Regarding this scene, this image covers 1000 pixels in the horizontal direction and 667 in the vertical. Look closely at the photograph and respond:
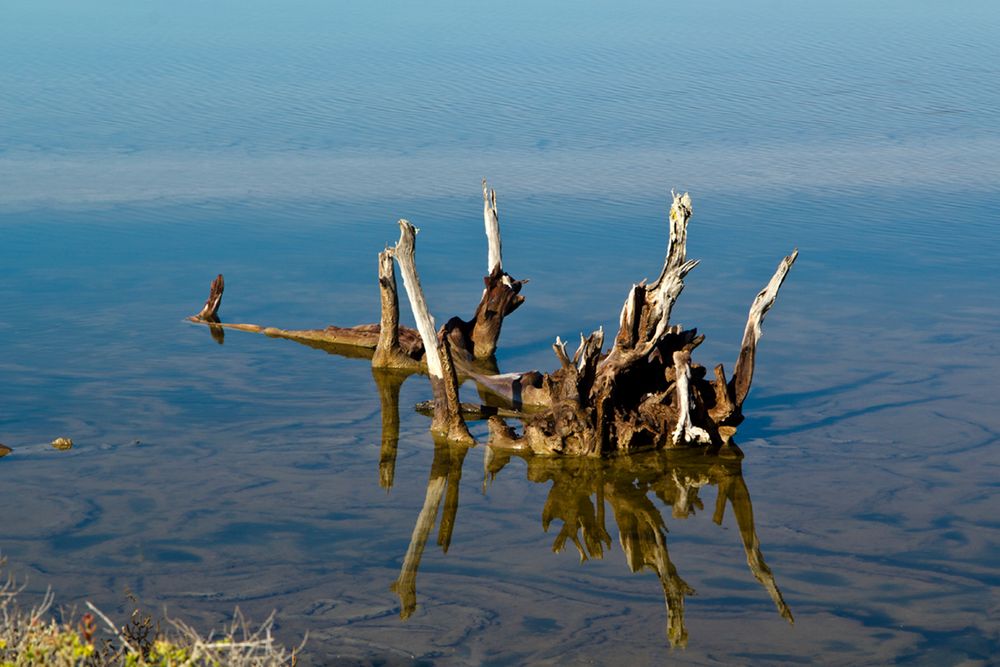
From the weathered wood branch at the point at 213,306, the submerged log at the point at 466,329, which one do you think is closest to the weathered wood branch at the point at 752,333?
the submerged log at the point at 466,329

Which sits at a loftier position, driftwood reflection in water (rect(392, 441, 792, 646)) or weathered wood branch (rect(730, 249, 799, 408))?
weathered wood branch (rect(730, 249, 799, 408))

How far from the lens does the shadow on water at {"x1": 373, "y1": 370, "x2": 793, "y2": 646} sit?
12.1 m

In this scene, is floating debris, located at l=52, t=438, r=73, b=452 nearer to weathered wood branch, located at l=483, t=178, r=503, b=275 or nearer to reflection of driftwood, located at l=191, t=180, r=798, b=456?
reflection of driftwood, located at l=191, t=180, r=798, b=456

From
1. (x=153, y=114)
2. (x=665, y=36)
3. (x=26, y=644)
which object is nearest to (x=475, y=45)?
(x=665, y=36)

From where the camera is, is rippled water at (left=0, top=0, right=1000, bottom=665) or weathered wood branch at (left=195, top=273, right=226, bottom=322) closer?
rippled water at (left=0, top=0, right=1000, bottom=665)

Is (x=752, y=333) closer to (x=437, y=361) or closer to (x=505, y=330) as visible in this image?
(x=437, y=361)

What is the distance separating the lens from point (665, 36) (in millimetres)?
50281

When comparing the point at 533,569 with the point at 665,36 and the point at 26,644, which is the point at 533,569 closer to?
the point at 26,644

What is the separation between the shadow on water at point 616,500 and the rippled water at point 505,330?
4cm

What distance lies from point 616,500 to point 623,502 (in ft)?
0.26

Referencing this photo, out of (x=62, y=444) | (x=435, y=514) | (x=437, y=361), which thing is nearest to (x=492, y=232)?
(x=437, y=361)

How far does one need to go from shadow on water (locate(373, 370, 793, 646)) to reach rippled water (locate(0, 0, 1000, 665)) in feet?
0.14

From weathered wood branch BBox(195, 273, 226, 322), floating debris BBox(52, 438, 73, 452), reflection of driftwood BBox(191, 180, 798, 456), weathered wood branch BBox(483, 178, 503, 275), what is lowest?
floating debris BBox(52, 438, 73, 452)

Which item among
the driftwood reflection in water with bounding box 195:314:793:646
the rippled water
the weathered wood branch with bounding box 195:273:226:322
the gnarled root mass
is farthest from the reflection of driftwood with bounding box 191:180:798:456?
the weathered wood branch with bounding box 195:273:226:322
